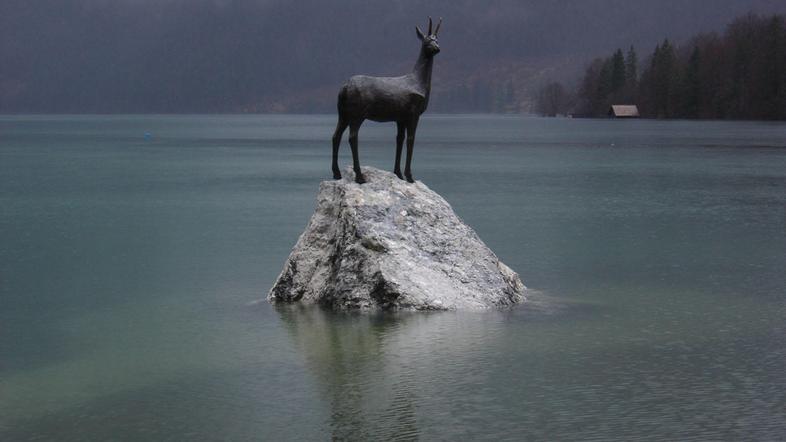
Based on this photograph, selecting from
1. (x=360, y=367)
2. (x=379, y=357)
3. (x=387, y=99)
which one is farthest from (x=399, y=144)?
(x=360, y=367)

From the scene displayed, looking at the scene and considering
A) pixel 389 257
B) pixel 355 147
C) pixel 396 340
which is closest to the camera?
pixel 396 340

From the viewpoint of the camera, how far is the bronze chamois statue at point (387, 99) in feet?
52.0

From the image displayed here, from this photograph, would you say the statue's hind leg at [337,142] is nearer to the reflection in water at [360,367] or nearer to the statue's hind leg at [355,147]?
the statue's hind leg at [355,147]

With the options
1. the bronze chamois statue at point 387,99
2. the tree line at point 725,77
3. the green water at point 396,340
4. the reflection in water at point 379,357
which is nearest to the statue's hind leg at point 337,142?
Answer: the bronze chamois statue at point 387,99

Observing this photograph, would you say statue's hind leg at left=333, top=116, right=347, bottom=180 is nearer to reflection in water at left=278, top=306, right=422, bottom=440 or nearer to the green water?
reflection in water at left=278, top=306, right=422, bottom=440

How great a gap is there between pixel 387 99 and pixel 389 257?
2.85 metres

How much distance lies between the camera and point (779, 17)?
143 m

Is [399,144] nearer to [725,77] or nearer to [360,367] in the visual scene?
[360,367]

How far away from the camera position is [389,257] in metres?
14.7

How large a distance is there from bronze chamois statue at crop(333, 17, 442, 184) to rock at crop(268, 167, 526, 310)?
529 mm

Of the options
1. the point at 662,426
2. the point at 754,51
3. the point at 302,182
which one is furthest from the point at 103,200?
the point at 754,51

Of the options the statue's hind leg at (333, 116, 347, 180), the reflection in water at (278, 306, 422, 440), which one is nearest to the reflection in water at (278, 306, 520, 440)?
the reflection in water at (278, 306, 422, 440)

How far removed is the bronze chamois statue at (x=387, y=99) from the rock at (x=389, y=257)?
529 mm

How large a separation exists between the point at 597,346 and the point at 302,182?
105ft
